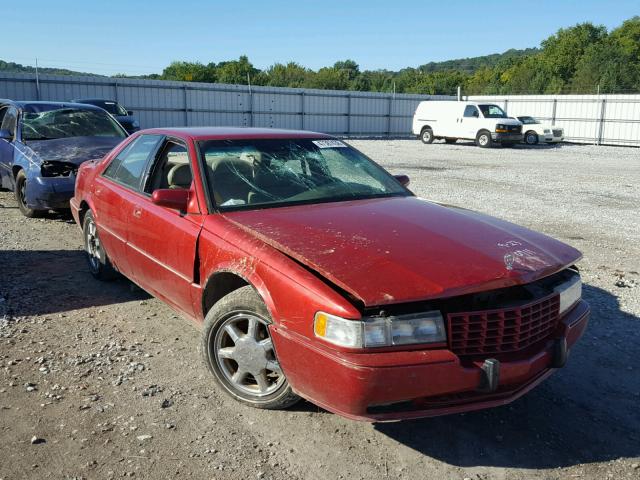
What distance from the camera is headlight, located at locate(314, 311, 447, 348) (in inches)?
99.6

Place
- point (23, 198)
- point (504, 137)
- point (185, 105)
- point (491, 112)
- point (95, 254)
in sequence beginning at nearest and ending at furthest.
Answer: point (95, 254)
point (23, 198)
point (504, 137)
point (491, 112)
point (185, 105)

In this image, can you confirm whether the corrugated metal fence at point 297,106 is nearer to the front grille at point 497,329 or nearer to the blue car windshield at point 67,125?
the blue car windshield at point 67,125

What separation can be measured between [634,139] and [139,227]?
1166 inches

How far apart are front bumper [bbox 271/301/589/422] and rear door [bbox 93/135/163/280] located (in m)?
2.17

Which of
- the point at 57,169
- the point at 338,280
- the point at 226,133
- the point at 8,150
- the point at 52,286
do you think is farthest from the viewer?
the point at 8,150

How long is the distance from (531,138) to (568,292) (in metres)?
26.3

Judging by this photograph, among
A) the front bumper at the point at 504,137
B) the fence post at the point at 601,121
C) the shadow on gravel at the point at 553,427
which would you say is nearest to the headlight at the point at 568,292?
the shadow on gravel at the point at 553,427

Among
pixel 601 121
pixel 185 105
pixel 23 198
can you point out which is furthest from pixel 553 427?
pixel 601 121

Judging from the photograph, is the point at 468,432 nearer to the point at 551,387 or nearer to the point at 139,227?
the point at 551,387

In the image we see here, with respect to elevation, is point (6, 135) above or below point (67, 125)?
below

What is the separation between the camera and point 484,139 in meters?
25.1

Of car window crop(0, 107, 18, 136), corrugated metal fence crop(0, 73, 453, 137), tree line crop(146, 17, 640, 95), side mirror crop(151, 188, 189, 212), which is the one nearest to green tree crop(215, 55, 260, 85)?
tree line crop(146, 17, 640, 95)

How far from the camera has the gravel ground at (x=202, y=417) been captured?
2730 mm

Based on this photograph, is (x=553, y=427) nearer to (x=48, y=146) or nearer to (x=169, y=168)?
(x=169, y=168)
